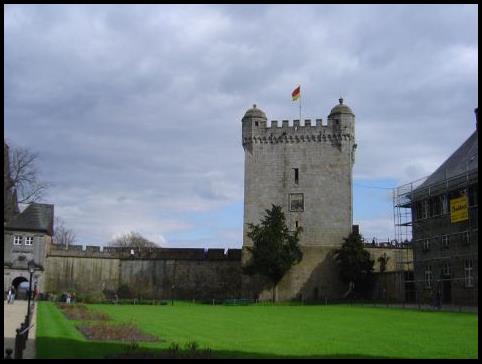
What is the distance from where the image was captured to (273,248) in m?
46.2

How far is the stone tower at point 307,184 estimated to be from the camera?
4947 cm

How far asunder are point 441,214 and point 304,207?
14967 mm

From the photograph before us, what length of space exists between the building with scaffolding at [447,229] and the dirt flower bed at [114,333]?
20.2 meters

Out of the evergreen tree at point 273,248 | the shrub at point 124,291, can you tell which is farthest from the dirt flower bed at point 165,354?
the shrub at point 124,291

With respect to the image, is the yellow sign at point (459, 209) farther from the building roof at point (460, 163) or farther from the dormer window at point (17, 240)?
the dormer window at point (17, 240)

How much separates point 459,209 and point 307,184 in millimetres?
18096

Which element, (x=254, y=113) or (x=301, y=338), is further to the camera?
(x=254, y=113)

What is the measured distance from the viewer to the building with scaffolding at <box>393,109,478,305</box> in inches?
1347

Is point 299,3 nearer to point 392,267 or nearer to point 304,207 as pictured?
point 304,207

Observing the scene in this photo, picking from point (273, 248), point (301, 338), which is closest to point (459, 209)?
point (273, 248)

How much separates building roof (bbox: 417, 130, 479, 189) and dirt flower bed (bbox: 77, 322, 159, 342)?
2288cm

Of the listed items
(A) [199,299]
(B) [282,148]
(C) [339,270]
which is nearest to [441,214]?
(C) [339,270]

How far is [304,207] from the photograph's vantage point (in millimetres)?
50844

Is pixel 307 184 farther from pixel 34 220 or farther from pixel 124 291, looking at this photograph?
pixel 34 220
